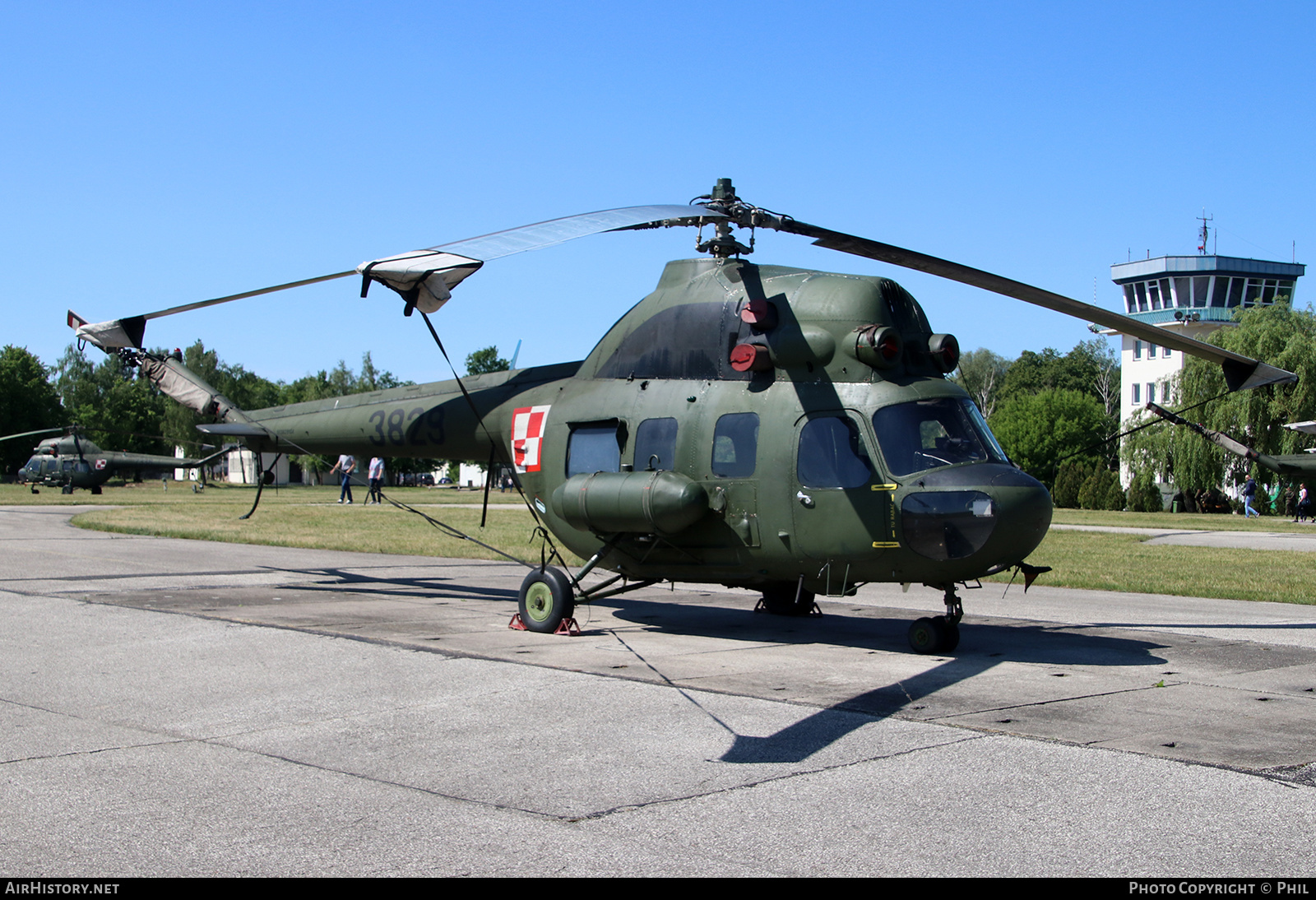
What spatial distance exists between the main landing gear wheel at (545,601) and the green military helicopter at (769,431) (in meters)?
0.02

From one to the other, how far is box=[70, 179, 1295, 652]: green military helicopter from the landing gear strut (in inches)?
0.7

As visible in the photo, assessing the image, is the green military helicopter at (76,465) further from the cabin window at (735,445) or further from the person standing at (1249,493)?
the cabin window at (735,445)

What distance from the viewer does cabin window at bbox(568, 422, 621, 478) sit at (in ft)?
36.2

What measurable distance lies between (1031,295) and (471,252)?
4980mm

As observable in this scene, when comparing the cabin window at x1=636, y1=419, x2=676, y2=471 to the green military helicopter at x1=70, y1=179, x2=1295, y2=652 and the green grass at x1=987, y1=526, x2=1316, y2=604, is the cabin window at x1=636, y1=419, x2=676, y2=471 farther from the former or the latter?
the green grass at x1=987, y1=526, x2=1316, y2=604

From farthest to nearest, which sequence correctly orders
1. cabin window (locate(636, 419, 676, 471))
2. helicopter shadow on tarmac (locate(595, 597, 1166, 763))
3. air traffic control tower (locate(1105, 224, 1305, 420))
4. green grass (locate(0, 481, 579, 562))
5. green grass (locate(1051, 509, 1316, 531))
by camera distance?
1. air traffic control tower (locate(1105, 224, 1305, 420))
2. green grass (locate(1051, 509, 1316, 531))
3. green grass (locate(0, 481, 579, 562))
4. cabin window (locate(636, 419, 676, 471))
5. helicopter shadow on tarmac (locate(595, 597, 1166, 763))

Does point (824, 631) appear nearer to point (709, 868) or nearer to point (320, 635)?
point (320, 635)

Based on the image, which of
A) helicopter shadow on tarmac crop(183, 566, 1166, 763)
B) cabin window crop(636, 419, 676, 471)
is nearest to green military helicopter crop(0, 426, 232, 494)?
helicopter shadow on tarmac crop(183, 566, 1166, 763)

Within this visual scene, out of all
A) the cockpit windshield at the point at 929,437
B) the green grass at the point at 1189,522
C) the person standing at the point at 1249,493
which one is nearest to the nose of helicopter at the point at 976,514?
the cockpit windshield at the point at 929,437

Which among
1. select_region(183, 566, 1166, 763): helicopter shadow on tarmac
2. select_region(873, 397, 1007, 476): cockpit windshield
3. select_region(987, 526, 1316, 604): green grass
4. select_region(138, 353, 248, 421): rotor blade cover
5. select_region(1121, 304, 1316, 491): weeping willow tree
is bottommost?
select_region(183, 566, 1166, 763): helicopter shadow on tarmac

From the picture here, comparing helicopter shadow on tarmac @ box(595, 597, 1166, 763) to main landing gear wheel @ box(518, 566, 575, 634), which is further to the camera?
main landing gear wheel @ box(518, 566, 575, 634)

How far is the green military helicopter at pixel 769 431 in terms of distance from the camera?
30.4 ft

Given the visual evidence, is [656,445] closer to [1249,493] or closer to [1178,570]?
[1178,570]
